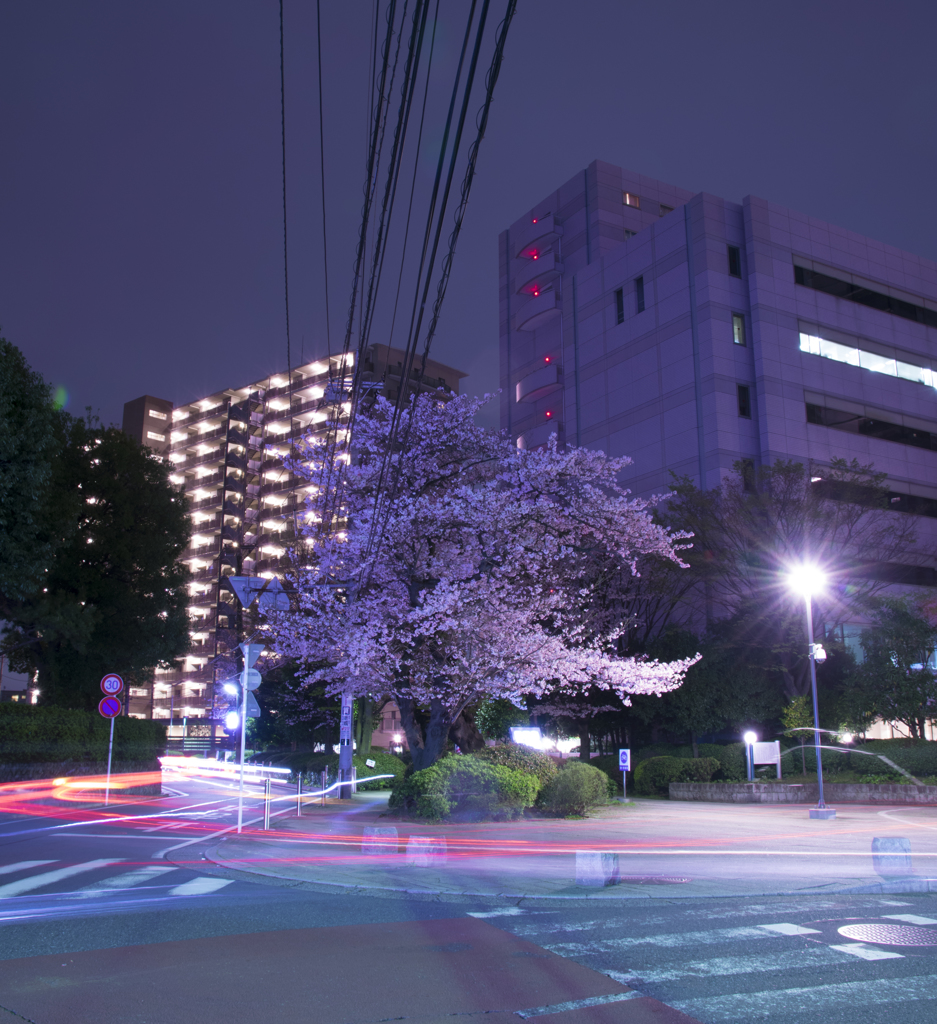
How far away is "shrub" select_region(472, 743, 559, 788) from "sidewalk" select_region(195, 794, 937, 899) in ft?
4.87

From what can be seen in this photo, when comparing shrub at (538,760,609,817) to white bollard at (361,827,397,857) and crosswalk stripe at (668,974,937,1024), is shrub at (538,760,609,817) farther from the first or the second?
crosswalk stripe at (668,974,937,1024)

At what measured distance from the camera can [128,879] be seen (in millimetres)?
10516

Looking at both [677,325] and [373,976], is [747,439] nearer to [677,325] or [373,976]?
[677,325]

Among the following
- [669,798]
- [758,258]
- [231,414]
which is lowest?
[669,798]

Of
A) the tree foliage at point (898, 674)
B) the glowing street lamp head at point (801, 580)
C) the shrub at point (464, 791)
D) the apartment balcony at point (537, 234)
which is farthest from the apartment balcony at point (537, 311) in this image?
the shrub at point (464, 791)

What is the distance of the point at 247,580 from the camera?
2205 cm

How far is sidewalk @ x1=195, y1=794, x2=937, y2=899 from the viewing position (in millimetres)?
9820

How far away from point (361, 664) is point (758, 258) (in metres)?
39.1

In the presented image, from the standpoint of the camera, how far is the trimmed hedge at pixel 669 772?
2978cm

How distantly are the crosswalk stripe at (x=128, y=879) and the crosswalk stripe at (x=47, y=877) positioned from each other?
0.57 m

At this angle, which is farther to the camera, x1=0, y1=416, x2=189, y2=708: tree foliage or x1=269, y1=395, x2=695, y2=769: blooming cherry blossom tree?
x1=0, y1=416, x2=189, y2=708: tree foliage

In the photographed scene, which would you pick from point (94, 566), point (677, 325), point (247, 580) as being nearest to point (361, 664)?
point (247, 580)

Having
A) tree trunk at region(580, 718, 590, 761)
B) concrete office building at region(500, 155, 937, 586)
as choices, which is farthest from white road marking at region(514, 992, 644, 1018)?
concrete office building at region(500, 155, 937, 586)

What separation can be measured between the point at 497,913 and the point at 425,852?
3.95 metres
